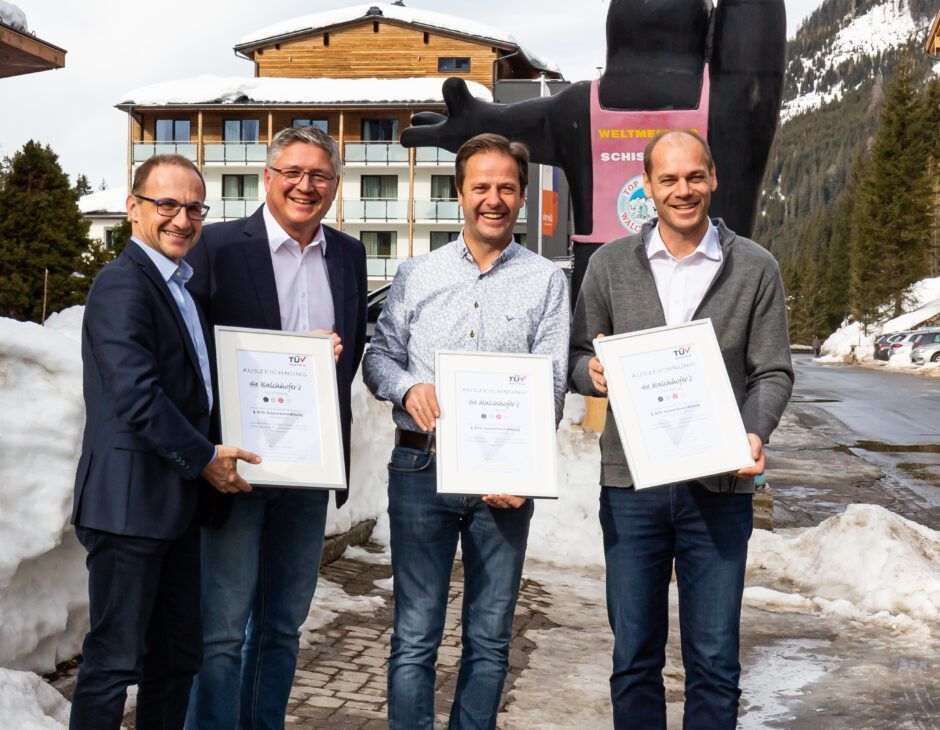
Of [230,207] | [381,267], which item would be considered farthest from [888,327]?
[230,207]

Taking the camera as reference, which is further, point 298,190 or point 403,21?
point 403,21

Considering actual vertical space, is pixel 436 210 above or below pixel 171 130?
below

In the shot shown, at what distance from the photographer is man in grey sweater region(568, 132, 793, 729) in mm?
3395

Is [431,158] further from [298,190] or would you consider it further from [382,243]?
[298,190]

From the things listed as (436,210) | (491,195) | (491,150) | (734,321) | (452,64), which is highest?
(452,64)

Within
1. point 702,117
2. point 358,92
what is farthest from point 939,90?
point 702,117

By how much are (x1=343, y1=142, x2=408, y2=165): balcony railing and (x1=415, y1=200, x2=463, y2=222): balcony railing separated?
2.11 m

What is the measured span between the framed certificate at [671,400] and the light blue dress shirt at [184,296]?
1139 millimetres

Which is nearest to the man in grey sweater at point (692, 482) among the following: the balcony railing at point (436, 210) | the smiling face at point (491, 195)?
the smiling face at point (491, 195)

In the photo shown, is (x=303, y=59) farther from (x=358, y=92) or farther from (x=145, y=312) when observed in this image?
(x=145, y=312)

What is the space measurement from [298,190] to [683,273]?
1.21 meters

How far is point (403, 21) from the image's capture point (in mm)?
53438

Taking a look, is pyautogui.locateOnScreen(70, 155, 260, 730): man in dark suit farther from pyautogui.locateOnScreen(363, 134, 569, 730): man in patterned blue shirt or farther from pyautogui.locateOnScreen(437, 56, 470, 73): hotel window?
pyautogui.locateOnScreen(437, 56, 470, 73): hotel window

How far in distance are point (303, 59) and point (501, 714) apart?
54557 millimetres
